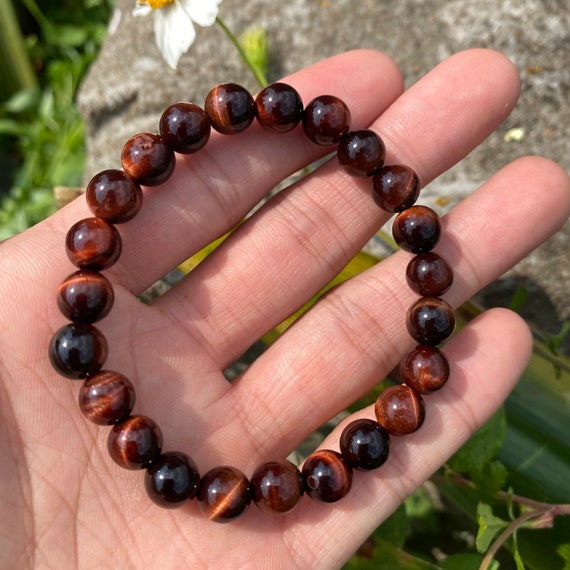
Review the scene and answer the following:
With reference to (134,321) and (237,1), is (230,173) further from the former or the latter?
(237,1)

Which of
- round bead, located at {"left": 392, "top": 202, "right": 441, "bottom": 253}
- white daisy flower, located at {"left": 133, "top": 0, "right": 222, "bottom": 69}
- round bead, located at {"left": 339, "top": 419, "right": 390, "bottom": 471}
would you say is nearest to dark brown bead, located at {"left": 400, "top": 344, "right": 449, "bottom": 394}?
round bead, located at {"left": 339, "top": 419, "right": 390, "bottom": 471}

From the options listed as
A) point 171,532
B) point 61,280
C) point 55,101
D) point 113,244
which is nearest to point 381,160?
point 113,244

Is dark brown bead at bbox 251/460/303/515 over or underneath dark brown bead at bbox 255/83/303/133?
underneath

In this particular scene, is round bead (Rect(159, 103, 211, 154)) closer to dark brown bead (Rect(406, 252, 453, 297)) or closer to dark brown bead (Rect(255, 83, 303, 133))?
dark brown bead (Rect(255, 83, 303, 133))

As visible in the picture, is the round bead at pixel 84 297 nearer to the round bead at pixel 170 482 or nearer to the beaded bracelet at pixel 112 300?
the beaded bracelet at pixel 112 300

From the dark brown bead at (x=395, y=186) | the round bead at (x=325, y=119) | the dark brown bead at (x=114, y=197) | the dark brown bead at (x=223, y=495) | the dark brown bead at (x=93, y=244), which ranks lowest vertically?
the dark brown bead at (x=223, y=495)

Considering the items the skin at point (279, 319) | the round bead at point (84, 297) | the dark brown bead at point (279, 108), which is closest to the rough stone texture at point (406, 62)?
the skin at point (279, 319)

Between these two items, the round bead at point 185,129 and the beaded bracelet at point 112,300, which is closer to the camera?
the beaded bracelet at point 112,300
